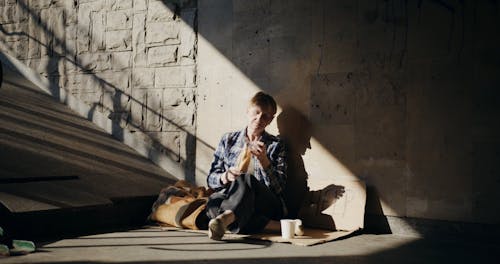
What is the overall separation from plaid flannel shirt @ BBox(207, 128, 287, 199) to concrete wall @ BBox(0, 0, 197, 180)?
97 centimetres

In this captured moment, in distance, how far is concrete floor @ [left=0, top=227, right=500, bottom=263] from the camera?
337 centimetres

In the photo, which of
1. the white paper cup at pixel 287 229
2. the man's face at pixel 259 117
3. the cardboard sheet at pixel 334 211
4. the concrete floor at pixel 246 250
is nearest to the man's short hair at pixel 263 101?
the man's face at pixel 259 117

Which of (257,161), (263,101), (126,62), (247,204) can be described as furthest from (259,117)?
(126,62)

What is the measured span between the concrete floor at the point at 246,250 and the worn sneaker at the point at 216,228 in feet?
0.17

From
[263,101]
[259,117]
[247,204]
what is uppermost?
[263,101]

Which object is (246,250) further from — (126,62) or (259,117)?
(126,62)

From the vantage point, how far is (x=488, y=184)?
3.98 meters

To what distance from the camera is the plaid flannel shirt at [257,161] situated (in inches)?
178

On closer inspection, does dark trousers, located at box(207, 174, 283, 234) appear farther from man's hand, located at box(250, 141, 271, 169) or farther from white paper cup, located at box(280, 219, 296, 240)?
white paper cup, located at box(280, 219, 296, 240)

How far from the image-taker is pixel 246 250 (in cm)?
369

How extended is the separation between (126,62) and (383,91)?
10.2ft

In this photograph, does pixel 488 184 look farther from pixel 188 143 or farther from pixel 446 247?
pixel 188 143

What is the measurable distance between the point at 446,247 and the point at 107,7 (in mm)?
4619

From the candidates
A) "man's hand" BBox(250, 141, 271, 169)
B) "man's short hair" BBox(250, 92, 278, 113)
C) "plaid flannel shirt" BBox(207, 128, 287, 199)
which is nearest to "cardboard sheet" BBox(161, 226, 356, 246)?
"plaid flannel shirt" BBox(207, 128, 287, 199)
